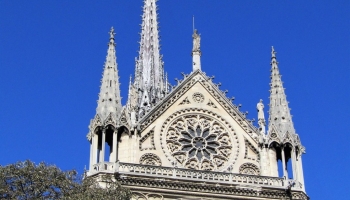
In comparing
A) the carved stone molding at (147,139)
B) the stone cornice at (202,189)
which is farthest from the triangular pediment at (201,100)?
the stone cornice at (202,189)

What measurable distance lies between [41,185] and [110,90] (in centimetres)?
925

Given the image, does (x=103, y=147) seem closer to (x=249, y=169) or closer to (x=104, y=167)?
(x=104, y=167)

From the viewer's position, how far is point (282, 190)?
84.4 ft

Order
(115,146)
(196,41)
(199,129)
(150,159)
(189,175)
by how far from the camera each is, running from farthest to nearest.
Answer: (196,41) → (199,129) → (150,159) → (115,146) → (189,175)

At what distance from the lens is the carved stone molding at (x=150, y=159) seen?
26.0 m

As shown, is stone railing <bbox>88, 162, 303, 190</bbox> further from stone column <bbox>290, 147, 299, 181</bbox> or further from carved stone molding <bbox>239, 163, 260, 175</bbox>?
carved stone molding <bbox>239, 163, 260, 175</bbox>

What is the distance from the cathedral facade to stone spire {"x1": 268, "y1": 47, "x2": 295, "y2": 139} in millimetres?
41

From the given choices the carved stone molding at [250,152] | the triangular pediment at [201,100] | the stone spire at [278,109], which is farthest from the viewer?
the triangular pediment at [201,100]

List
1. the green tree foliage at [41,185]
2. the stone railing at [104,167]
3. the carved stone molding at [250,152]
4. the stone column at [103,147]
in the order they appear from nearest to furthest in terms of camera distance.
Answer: the green tree foliage at [41,185] < the stone railing at [104,167] < the stone column at [103,147] < the carved stone molding at [250,152]

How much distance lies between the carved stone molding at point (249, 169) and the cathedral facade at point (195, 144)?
0.02m

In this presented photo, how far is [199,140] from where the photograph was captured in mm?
27109

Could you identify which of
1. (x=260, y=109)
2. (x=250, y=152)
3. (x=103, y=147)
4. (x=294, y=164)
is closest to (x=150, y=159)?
(x=103, y=147)

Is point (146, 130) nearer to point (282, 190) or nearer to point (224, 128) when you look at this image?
point (224, 128)

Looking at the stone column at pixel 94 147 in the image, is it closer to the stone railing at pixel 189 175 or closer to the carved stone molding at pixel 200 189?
the stone railing at pixel 189 175
